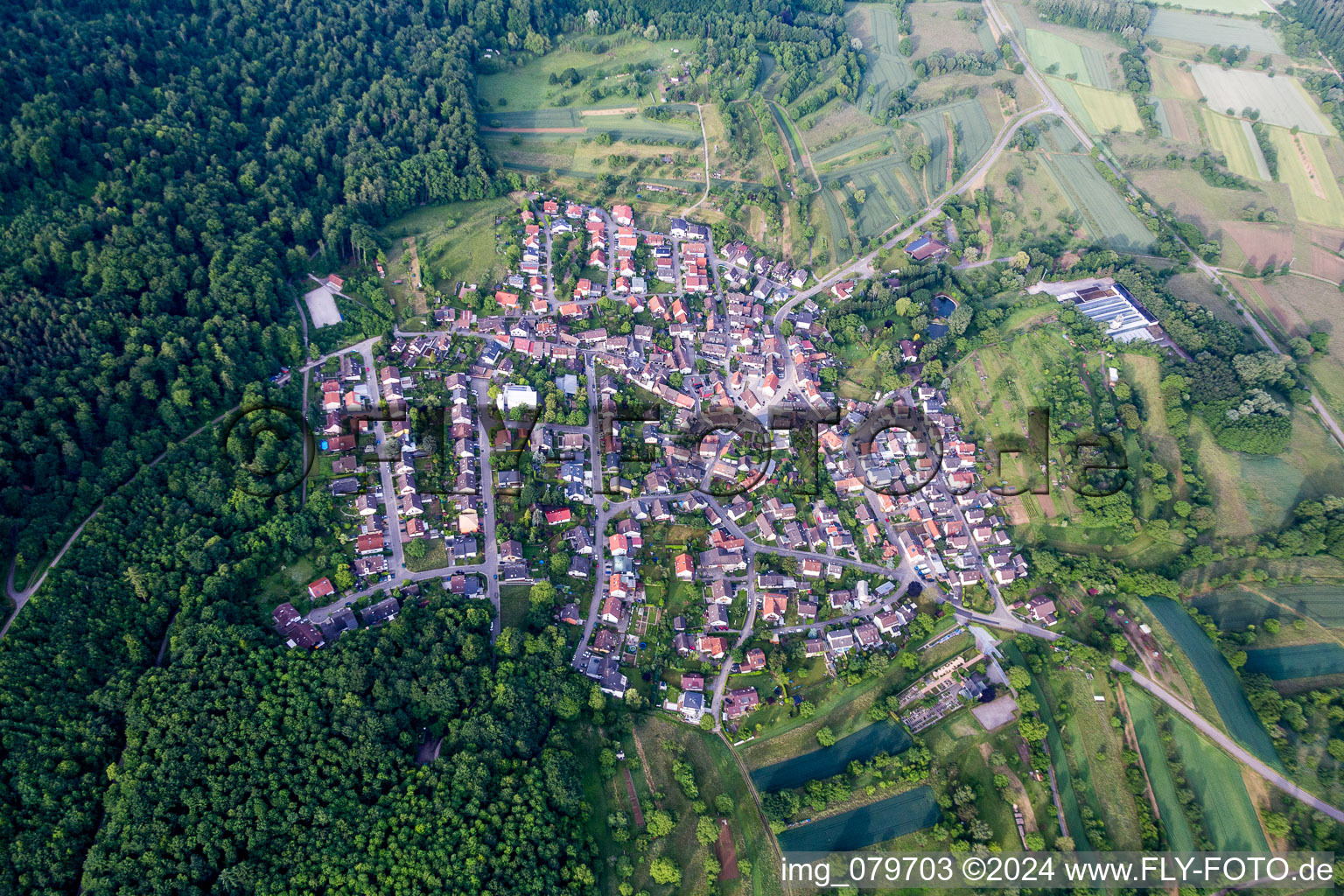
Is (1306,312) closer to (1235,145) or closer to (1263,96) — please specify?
(1235,145)

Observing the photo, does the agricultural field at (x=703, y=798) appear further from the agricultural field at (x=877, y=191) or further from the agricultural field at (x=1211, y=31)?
the agricultural field at (x=1211, y=31)

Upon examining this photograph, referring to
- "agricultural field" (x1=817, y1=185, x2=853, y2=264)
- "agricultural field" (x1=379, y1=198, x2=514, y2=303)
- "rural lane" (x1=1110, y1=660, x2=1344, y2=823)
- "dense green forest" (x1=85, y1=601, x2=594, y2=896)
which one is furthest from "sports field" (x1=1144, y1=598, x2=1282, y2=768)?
"agricultural field" (x1=379, y1=198, x2=514, y2=303)

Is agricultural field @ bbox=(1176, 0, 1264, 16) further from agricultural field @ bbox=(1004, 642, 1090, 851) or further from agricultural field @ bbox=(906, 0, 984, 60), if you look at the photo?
agricultural field @ bbox=(1004, 642, 1090, 851)

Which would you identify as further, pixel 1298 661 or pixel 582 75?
Result: pixel 582 75

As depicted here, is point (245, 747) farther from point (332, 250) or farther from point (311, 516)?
point (332, 250)

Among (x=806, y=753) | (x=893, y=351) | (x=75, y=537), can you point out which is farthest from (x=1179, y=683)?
(x=75, y=537)

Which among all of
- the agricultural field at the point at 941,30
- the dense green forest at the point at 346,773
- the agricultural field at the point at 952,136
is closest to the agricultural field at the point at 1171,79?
the agricultural field at the point at 941,30

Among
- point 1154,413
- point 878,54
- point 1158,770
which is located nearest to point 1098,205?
point 1154,413
